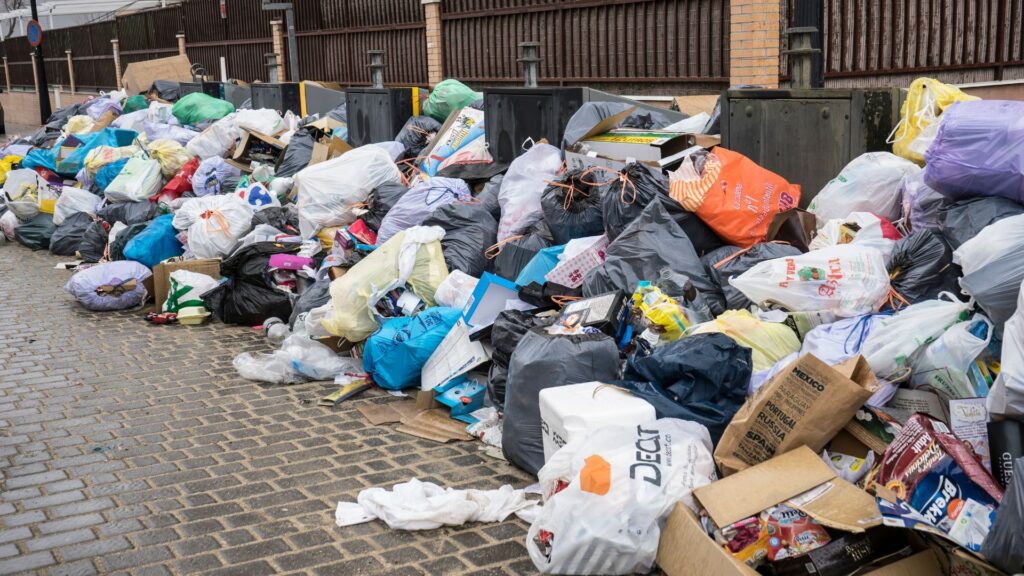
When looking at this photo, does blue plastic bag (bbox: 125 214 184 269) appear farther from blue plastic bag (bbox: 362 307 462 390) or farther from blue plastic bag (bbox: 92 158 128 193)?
blue plastic bag (bbox: 362 307 462 390)

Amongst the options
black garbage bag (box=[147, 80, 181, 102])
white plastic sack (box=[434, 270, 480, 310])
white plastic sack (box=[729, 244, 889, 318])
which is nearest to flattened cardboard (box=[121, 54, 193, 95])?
black garbage bag (box=[147, 80, 181, 102])

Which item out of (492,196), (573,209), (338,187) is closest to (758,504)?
(573,209)

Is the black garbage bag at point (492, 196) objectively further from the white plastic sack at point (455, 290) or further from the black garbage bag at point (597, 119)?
the white plastic sack at point (455, 290)

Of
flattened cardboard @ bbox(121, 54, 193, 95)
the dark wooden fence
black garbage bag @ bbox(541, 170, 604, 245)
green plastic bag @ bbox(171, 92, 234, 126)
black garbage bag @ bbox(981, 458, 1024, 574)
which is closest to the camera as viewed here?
black garbage bag @ bbox(981, 458, 1024, 574)

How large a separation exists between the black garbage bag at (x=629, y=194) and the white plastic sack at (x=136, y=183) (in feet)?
21.1

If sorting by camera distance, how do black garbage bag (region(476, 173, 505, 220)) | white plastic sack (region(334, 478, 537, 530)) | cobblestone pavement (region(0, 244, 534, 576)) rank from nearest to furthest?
1. cobblestone pavement (region(0, 244, 534, 576))
2. white plastic sack (region(334, 478, 537, 530))
3. black garbage bag (region(476, 173, 505, 220))

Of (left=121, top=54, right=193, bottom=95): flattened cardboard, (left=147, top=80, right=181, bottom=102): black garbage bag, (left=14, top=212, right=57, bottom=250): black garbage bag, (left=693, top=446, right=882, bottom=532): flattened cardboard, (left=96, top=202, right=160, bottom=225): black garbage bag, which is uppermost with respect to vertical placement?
(left=121, top=54, right=193, bottom=95): flattened cardboard

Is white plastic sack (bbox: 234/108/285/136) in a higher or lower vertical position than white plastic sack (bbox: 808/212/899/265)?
higher

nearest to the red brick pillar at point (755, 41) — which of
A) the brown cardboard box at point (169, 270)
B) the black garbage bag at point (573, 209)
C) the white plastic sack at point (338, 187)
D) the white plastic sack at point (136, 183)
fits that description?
the white plastic sack at point (338, 187)

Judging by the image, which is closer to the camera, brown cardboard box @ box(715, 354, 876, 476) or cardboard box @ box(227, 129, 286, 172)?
brown cardboard box @ box(715, 354, 876, 476)

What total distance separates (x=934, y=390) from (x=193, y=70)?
16141 mm

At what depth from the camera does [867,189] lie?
5.09 metres

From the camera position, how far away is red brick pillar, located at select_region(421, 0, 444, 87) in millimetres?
12930

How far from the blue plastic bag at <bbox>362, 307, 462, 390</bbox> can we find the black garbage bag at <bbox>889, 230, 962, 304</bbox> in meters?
2.34
